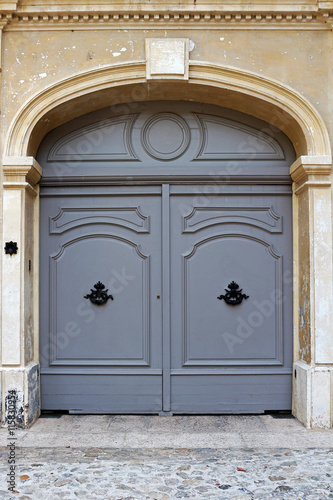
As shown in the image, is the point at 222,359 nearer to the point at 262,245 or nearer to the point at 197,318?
the point at 197,318

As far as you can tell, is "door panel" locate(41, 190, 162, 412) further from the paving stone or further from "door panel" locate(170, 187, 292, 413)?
the paving stone

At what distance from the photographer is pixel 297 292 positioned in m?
5.21

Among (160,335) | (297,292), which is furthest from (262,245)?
(160,335)

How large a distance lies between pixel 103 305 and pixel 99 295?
4.3 inches

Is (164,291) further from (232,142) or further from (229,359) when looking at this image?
(232,142)

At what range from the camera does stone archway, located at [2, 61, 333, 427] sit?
15.7 ft

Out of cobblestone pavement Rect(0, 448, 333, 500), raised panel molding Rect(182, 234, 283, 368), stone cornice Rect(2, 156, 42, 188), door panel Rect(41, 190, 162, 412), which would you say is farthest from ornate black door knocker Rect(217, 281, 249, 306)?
stone cornice Rect(2, 156, 42, 188)

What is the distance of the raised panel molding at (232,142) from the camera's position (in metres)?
5.36

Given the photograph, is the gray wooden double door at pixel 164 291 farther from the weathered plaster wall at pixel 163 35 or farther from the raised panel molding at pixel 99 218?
the weathered plaster wall at pixel 163 35

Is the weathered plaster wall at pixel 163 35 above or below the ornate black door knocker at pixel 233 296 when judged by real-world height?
above

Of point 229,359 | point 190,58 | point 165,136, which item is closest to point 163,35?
point 190,58

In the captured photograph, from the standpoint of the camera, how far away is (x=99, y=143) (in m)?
5.39

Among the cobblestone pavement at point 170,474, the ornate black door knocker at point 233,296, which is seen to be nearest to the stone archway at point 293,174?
the ornate black door knocker at point 233,296

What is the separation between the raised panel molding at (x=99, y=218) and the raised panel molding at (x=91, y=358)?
0.47 ft
